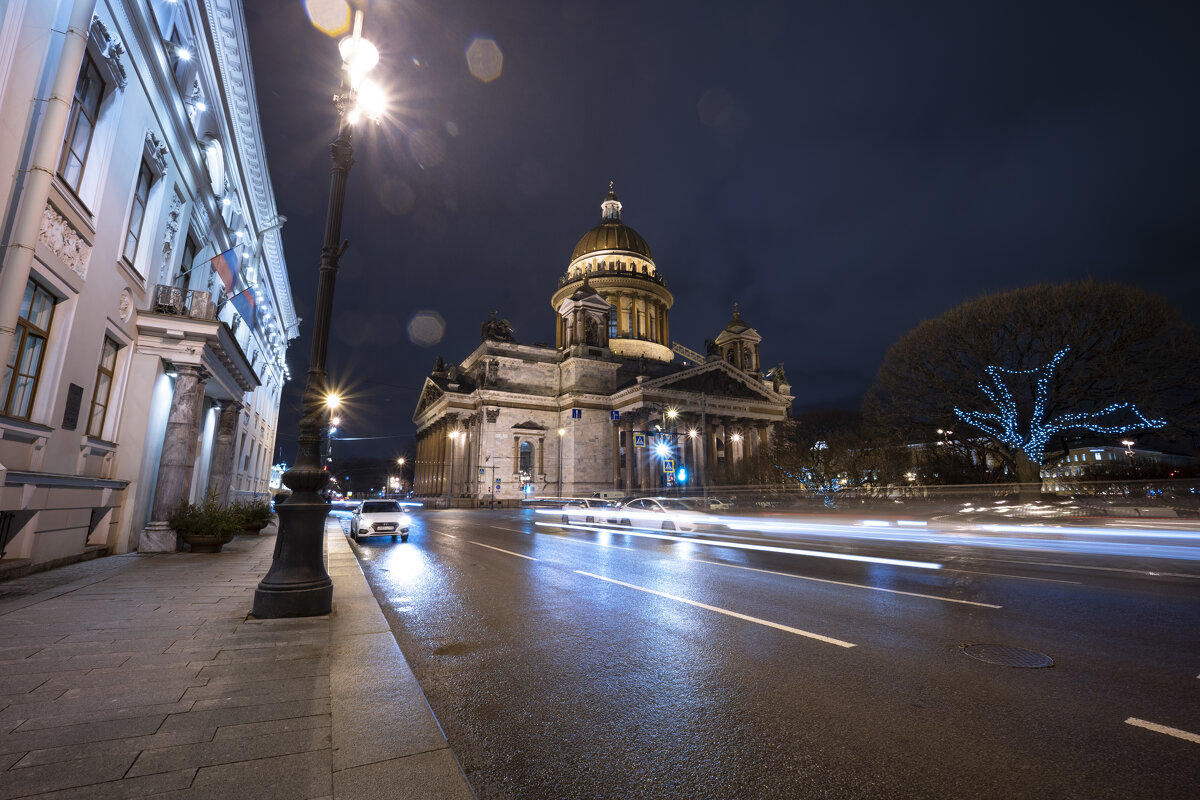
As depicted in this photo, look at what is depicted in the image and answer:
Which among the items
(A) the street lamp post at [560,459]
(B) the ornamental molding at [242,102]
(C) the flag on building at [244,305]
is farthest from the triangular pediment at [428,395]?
(C) the flag on building at [244,305]

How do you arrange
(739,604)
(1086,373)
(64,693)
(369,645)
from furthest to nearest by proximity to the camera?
(1086,373) → (739,604) → (369,645) → (64,693)

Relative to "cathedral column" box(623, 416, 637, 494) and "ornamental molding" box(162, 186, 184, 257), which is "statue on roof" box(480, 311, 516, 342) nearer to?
"cathedral column" box(623, 416, 637, 494)

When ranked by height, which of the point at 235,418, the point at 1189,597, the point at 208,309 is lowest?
the point at 1189,597

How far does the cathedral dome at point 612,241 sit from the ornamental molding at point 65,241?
6756 cm

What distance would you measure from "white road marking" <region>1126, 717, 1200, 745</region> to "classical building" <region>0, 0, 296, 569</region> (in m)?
12.3

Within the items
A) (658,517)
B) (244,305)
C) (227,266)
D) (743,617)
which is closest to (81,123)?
(227,266)

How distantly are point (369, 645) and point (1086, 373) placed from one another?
36.4 meters

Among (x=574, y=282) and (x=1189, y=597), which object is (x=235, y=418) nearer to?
(x=1189, y=597)

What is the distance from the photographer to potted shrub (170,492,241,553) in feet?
41.5

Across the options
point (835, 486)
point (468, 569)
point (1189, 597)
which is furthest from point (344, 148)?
point (835, 486)

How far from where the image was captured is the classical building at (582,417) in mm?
55094

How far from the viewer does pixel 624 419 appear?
55.4m

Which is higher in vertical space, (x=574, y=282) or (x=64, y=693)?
(x=574, y=282)

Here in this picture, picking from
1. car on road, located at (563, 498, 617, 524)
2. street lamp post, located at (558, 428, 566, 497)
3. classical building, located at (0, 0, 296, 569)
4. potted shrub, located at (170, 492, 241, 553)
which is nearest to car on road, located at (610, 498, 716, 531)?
car on road, located at (563, 498, 617, 524)
